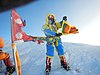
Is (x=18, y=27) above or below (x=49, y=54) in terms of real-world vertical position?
above

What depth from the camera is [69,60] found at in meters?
2.53

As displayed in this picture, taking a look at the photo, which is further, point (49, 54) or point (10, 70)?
point (10, 70)

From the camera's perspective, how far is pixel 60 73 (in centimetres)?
233

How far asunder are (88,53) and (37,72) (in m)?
0.66

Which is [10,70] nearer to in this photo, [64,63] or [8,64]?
[8,64]

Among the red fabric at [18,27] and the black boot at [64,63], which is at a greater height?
the red fabric at [18,27]

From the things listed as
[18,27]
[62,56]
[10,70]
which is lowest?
[10,70]

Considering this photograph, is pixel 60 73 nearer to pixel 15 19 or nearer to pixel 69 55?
pixel 69 55

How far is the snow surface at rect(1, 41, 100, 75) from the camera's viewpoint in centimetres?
235

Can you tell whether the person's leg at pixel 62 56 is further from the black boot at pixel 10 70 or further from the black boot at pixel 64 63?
the black boot at pixel 10 70

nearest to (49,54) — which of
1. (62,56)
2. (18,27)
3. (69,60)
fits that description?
(62,56)

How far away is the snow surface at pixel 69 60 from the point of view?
2.35 meters

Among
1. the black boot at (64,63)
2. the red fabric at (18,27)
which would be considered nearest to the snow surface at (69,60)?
the black boot at (64,63)

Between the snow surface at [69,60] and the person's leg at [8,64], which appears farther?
the person's leg at [8,64]
